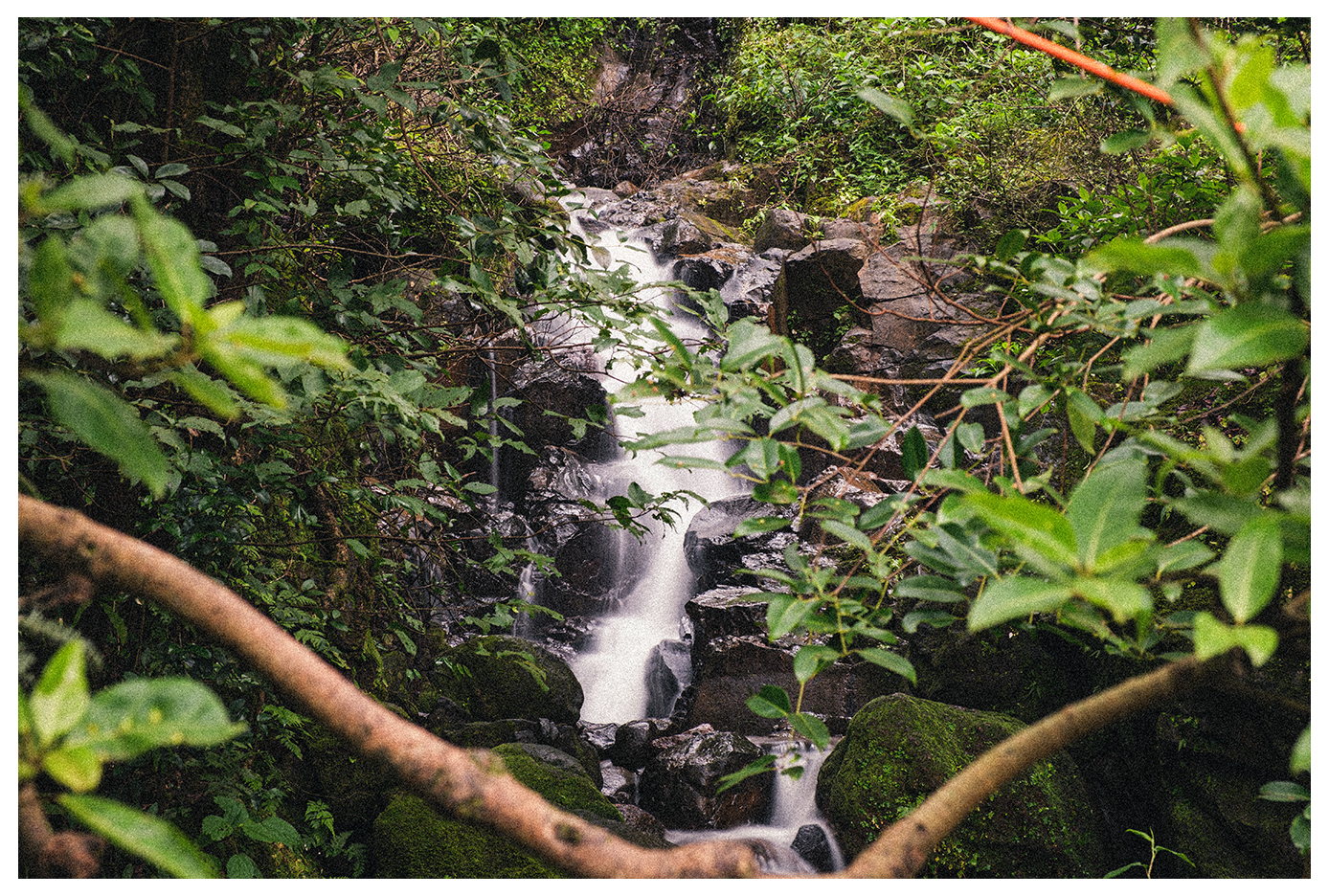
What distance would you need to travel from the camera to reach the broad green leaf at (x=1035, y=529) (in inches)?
21.9

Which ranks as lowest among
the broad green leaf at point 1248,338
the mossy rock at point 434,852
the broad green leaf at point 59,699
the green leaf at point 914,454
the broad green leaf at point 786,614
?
the mossy rock at point 434,852

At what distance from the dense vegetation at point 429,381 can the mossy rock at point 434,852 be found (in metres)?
0.16

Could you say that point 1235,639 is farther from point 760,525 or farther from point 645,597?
point 645,597

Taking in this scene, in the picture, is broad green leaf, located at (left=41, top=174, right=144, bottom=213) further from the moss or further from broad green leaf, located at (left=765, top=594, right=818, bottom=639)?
the moss

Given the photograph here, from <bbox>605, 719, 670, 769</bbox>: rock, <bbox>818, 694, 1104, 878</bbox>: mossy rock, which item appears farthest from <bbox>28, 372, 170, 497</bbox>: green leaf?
<bbox>605, 719, 670, 769</bbox>: rock

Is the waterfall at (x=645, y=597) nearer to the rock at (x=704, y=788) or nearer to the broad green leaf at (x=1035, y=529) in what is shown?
the rock at (x=704, y=788)

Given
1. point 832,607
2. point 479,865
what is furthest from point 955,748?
point 832,607

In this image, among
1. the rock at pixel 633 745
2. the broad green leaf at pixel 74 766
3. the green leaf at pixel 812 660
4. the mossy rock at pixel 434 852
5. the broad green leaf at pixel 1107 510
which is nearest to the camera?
the broad green leaf at pixel 74 766

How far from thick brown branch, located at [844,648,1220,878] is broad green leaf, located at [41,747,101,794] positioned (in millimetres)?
546

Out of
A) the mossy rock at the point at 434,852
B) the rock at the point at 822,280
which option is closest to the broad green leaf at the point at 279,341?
the mossy rock at the point at 434,852

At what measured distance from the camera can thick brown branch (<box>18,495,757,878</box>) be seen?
556 mm

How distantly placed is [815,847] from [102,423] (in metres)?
4.38

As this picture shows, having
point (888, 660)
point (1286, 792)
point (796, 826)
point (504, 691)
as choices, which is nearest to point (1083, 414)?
point (888, 660)

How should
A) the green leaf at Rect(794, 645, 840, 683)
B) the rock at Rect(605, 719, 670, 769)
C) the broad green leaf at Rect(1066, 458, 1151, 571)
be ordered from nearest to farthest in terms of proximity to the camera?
the broad green leaf at Rect(1066, 458, 1151, 571) < the green leaf at Rect(794, 645, 840, 683) < the rock at Rect(605, 719, 670, 769)
